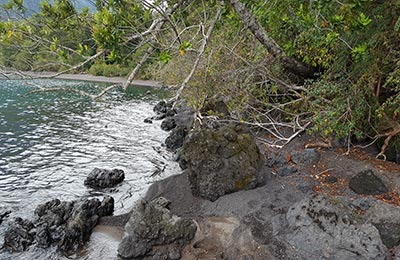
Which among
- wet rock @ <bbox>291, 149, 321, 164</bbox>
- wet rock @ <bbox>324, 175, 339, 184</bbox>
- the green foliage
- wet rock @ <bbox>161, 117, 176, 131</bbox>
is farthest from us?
the green foliage

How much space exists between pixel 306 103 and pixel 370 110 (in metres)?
2.52

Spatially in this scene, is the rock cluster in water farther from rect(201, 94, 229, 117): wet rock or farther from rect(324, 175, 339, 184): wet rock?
rect(201, 94, 229, 117): wet rock

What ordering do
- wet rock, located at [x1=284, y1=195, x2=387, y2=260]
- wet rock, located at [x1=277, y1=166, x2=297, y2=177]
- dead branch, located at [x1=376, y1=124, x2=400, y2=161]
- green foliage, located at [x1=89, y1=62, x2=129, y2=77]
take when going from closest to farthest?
1. wet rock, located at [x1=284, y1=195, x2=387, y2=260]
2. dead branch, located at [x1=376, y1=124, x2=400, y2=161]
3. wet rock, located at [x1=277, y1=166, x2=297, y2=177]
4. green foliage, located at [x1=89, y1=62, x2=129, y2=77]

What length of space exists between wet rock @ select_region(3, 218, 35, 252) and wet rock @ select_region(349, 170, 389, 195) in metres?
9.03

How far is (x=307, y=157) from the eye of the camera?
10531mm

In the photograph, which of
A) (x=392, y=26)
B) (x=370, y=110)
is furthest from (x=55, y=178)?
(x=392, y=26)

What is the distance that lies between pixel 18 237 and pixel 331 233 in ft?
26.2

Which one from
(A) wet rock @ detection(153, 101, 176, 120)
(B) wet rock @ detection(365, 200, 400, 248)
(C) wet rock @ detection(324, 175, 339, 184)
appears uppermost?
(B) wet rock @ detection(365, 200, 400, 248)

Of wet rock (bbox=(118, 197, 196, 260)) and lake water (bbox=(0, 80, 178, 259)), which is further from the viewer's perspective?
lake water (bbox=(0, 80, 178, 259))

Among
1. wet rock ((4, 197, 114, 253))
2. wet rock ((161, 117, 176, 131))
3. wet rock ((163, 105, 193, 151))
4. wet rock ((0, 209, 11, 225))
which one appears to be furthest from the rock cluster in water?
wet rock ((161, 117, 176, 131))

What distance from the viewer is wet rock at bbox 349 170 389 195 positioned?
7992 millimetres

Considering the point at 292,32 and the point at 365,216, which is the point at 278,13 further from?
the point at 365,216

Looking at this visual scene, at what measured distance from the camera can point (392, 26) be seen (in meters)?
7.67

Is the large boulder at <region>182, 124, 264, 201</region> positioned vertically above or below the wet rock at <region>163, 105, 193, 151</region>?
above
